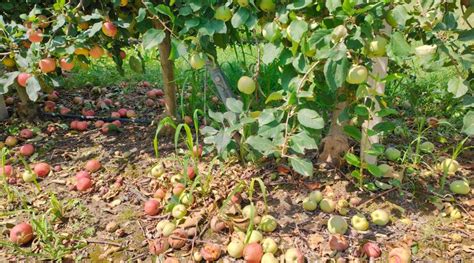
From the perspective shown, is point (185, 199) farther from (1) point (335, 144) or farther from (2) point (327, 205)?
(1) point (335, 144)

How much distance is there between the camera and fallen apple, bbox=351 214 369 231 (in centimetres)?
159

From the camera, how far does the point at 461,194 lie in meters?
1.79

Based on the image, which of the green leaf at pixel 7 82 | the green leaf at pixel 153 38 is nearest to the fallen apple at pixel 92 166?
the green leaf at pixel 7 82

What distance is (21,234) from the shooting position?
1.63 metres

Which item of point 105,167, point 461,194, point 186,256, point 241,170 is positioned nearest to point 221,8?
point 241,170

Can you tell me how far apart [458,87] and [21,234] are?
5.63 feet

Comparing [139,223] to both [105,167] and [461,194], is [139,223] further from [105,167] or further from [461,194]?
[461,194]

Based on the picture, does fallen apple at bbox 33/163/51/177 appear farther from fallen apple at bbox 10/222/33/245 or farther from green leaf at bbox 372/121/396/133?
green leaf at bbox 372/121/396/133

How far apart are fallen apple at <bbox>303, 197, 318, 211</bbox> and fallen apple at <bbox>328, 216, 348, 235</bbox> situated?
133mm

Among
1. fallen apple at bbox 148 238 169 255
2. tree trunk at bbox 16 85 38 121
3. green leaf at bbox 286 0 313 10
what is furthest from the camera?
tree trunk at bbox 16 85 38 121

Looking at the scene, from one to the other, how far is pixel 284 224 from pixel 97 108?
200 cm

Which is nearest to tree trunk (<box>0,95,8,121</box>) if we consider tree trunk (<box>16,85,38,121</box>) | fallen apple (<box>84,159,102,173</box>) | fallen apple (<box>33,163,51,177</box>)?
tree trunk (<box>16,85,38,121</box>)

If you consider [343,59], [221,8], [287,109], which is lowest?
[287,109]

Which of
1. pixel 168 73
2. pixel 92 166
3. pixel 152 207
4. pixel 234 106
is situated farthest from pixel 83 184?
pixel 234 106
